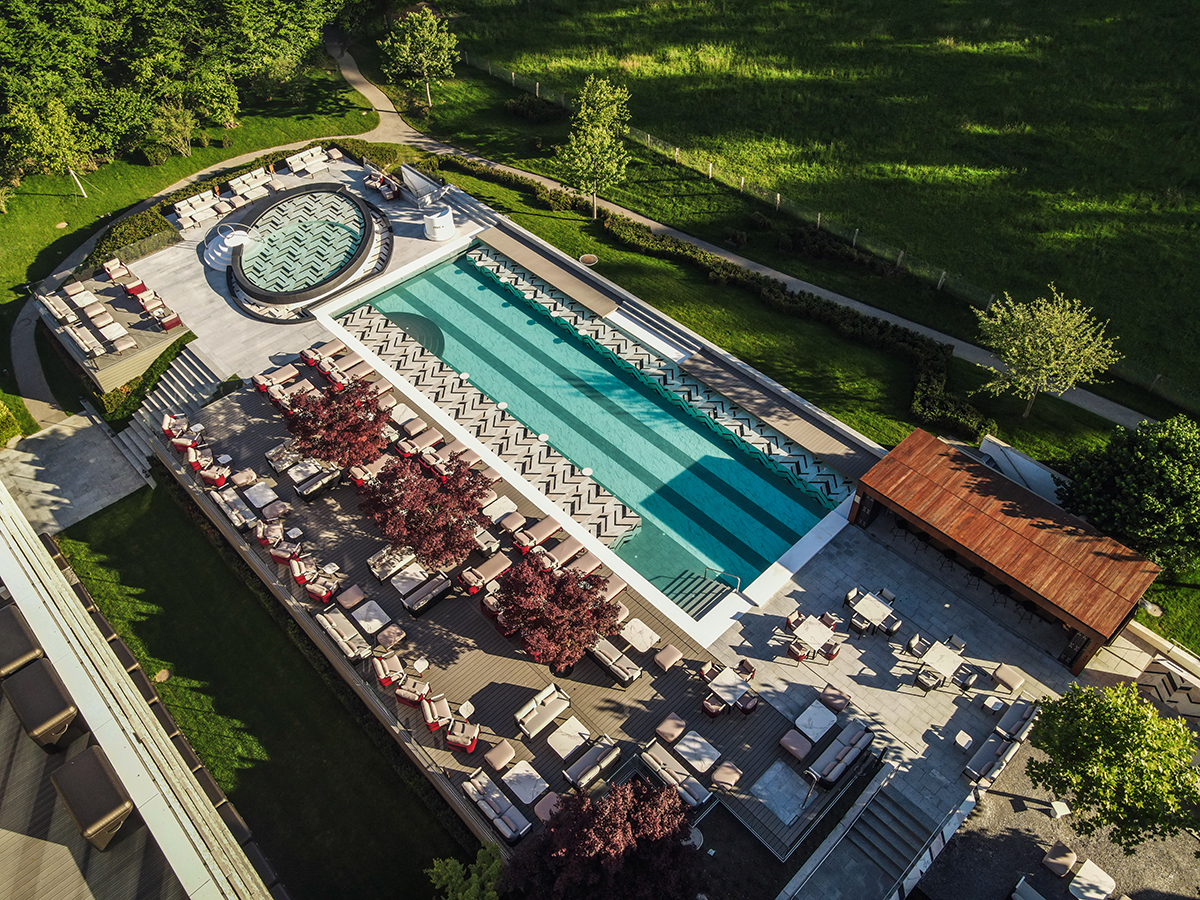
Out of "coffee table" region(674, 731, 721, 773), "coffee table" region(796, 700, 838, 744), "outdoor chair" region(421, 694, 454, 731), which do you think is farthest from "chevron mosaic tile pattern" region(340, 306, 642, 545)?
"coffee table" region(796, 700, 838, 744)

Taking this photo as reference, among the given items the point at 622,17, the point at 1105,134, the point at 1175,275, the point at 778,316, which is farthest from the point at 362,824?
the point at 622,17

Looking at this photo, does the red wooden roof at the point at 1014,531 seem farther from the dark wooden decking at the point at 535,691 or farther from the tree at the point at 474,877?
the tree at the point at 474,877

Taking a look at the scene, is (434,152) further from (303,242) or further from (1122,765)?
(1122,765)

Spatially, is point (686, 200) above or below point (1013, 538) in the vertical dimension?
above

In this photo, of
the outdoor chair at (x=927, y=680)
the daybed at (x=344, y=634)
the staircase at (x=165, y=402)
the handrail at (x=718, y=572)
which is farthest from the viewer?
the staircase at (x=165, y=402)

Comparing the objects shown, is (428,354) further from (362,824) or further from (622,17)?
(622,17)

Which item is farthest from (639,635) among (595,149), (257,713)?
(595,149)

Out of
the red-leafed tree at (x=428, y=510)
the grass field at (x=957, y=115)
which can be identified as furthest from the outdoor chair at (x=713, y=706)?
the grass field at (x=957, y=115)
